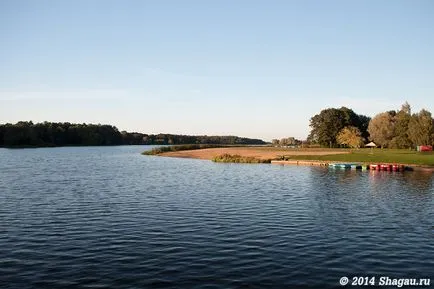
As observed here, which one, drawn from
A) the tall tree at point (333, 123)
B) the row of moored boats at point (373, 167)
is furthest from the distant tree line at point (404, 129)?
the row of moored boats at point (373, 167)

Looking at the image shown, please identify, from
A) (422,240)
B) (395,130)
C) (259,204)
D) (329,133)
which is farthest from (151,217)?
(329,133)

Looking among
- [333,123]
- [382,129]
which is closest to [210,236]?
[382,129]

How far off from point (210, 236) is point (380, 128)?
452ft

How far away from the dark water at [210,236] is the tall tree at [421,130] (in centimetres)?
7591

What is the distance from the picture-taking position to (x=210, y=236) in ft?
95.8

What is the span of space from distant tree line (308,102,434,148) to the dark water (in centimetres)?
7815

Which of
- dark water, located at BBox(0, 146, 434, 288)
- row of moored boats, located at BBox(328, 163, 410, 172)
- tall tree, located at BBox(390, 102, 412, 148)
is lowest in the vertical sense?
dark water, located at BBox(0, 146, 434, 288)

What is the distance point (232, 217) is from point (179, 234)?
7.27 meters

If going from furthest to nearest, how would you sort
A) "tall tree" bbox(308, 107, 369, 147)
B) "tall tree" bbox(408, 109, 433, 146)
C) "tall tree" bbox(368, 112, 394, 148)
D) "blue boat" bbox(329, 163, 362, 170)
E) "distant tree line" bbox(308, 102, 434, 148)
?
1. "tall tree" bbox(308, 107, 369, 147)
2. "tall tree" bbox(368, 112, 394, 148)
3. "distant tree line" bbox(308, 102, 434, 148)
4. "tall tree" bbox(408, 109, 433, 146)
5. "blue boat" bbox(329, 163, 362, 170)

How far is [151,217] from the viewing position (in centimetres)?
3578

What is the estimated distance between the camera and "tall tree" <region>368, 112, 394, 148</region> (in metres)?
152

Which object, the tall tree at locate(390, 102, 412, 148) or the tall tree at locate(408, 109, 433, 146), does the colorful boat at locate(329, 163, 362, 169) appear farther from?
the tall tree at locate(390, 102, 412, 148)

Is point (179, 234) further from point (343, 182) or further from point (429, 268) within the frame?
point (343, 182)

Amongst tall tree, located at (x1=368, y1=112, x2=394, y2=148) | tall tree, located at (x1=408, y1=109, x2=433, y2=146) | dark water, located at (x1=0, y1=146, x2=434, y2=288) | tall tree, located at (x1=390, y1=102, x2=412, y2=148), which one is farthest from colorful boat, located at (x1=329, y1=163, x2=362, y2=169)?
tall tree, located at (x1=368, y1=112, x2=394, y2=148)
